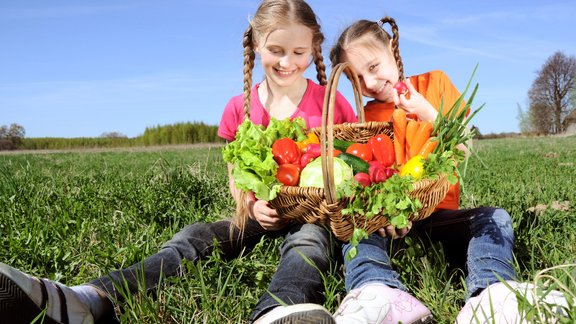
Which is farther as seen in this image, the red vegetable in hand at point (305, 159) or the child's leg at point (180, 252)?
the red vegetable in hand at point (305, 159)

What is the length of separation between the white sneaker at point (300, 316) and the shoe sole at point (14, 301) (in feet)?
3.36

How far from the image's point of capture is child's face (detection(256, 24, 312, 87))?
368cm

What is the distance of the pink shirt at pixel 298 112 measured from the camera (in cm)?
399

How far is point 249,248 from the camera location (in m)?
3.59

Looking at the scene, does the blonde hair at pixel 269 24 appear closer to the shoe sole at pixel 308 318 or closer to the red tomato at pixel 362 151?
the red tomato at pixel 362 151

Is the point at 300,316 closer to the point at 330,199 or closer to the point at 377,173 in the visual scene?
the point at 330,199

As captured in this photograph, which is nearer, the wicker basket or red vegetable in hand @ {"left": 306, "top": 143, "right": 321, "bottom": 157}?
the wicker basket

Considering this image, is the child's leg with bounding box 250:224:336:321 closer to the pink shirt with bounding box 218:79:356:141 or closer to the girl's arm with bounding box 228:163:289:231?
the girl's arm with bounding box 228:163:289:231

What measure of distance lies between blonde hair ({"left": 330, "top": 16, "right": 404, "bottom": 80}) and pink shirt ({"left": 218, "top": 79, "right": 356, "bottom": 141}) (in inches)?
12.4

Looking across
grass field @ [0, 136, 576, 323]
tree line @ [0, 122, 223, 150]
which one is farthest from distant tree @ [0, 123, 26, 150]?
grass field @ [0, 136, 576, 323]

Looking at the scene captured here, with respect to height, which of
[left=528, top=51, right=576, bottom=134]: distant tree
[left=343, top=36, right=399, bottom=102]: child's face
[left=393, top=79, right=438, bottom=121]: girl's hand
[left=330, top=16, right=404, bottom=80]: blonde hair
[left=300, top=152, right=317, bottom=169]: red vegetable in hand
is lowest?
[left=300, top=152, right=317, bottom=169]: red vegetable in hand

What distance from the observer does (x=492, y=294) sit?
2484 millimetres

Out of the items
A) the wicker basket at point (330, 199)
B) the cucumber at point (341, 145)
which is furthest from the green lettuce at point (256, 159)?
the cucumber at point (341, 145)

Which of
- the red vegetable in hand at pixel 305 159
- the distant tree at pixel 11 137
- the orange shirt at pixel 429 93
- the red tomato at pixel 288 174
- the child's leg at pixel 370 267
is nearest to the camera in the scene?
the child's leg at pixel 370 267
